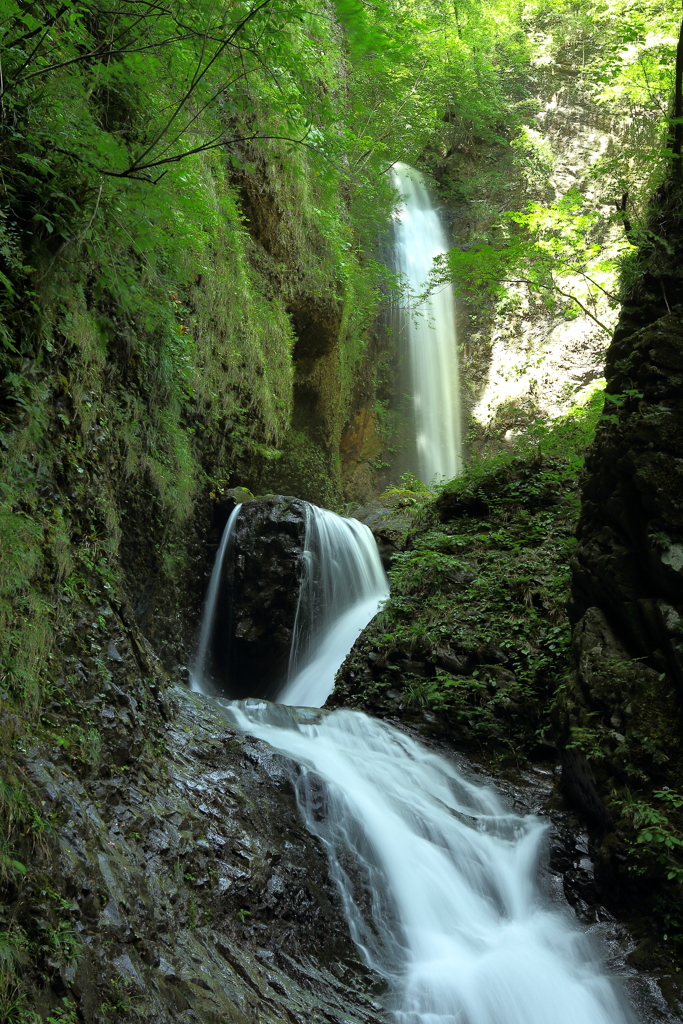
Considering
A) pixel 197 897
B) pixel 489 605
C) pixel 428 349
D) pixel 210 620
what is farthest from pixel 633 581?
pixel 428 349

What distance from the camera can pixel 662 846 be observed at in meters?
4.34

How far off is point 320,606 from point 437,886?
5.46 metres

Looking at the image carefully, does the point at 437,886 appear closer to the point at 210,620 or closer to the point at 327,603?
the point at 210,620

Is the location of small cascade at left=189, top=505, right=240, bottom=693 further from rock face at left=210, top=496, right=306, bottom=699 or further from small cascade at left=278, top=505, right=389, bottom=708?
small cascade at left=278, top=505, right=389, bottom=708

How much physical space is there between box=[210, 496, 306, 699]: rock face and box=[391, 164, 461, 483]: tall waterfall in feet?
30.0

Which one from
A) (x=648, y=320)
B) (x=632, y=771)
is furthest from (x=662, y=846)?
(x=648, y=320)

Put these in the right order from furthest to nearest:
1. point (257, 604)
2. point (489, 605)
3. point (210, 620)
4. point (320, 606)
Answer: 1. point (320, 606)
2. point (257, 604)
3. point (210, 620)
4. point (489, 605)

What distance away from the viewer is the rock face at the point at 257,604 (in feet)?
30.8

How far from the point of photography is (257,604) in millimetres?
9492

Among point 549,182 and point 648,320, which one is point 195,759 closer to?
point 648,320

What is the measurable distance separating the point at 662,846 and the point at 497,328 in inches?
664

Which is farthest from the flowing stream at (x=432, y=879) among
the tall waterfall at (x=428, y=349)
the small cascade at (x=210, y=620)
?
the tall waterfall at (x=428, y=349)

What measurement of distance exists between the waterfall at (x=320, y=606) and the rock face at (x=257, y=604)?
3.0 inches

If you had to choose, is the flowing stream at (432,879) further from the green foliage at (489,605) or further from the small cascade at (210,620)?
the small cascade at (210,620)
